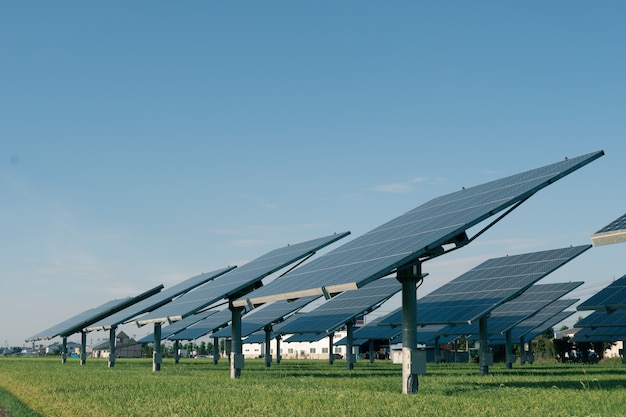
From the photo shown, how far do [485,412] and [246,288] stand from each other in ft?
66.3

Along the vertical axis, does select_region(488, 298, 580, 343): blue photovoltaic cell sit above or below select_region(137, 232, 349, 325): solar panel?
below

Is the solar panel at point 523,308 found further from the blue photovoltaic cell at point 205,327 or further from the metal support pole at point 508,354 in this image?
the blue photovoltaic cell at point 205,327

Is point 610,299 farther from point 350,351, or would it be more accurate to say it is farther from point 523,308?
point 350,351

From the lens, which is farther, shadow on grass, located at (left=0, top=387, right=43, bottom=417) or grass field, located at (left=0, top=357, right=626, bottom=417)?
shadow on grass, located at (left=0, top=387, right=43, bottom=417)

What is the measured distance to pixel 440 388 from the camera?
27625mm

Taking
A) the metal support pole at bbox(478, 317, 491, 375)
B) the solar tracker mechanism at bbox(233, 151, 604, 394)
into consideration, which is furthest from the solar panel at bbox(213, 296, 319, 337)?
the solar tracker mechanism at bbox(233, 151, 604, 394)

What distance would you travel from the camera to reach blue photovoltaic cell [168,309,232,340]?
2874 inches

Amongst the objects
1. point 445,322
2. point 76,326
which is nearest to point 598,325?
point 445,322

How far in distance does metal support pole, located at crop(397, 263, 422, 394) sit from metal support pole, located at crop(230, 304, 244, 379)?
13.6 meters

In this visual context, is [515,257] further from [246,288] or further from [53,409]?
[53,409]

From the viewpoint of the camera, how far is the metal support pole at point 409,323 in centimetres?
2484

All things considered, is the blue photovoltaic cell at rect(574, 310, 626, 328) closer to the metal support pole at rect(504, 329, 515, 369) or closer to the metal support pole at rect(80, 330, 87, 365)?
the metal support pole at rect(504, 329, 515, 369)

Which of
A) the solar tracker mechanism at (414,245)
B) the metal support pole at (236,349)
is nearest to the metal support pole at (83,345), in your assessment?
the metal support pole at (236,349)

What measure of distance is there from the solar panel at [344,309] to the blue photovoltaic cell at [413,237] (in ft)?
53.3
